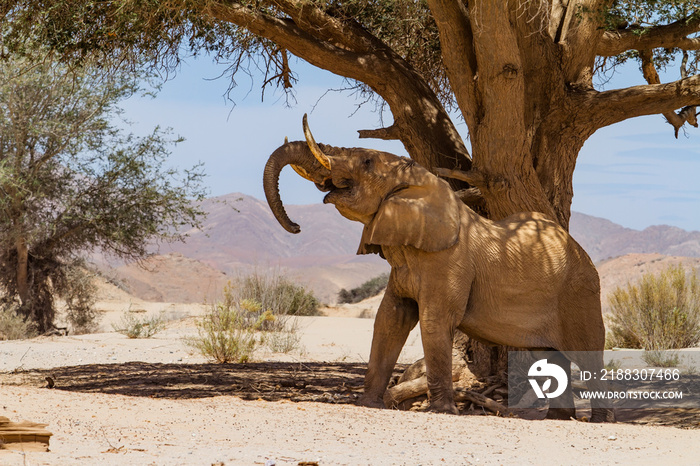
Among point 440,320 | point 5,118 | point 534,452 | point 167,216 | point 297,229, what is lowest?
point 534,452

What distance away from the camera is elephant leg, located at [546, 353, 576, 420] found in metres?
7.72

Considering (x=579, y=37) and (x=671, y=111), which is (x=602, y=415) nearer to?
(x=671, y=111)

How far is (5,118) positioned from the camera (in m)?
18.1

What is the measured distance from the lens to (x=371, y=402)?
7.52m

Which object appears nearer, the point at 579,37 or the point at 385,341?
the point at 385,341

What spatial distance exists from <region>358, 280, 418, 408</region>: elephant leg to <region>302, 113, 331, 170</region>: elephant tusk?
4.33ft

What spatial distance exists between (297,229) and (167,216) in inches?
504

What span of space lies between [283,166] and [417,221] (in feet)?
4.23

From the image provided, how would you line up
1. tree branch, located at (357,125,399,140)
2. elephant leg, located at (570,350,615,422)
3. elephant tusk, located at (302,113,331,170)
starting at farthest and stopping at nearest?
tree branch, located at (357,125,399,140)
elephant leg, located at (570,350,615,422)
elephant tusk, located at (302,113,331,170)

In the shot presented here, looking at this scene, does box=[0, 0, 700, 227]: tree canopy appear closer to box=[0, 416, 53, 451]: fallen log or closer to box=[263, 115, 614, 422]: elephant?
box=[263, 115, 614, 422]: elephant

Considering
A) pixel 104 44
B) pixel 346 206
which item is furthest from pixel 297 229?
pixel 104 44

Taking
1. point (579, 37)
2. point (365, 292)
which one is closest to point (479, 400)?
point (579, 37)

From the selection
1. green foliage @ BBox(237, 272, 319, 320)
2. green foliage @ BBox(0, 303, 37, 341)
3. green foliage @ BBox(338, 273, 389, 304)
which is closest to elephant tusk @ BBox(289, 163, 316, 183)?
green foliage @ BBox(237, 272, 319, 320)

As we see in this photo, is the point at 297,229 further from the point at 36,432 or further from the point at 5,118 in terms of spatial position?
the point at 5,118
